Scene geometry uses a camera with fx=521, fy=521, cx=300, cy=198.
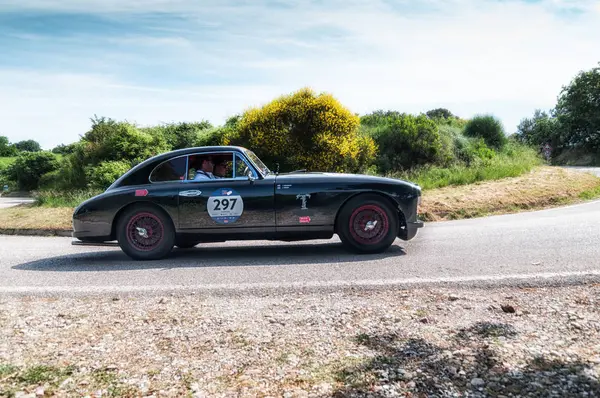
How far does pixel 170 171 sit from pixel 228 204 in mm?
973

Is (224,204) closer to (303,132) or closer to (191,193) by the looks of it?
(191,193)

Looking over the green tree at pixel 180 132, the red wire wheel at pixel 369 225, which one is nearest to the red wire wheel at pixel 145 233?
the red wire wheel at pixel 369 225

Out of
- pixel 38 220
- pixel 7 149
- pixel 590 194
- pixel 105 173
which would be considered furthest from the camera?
pixel 7 149

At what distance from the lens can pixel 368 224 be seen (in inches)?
268

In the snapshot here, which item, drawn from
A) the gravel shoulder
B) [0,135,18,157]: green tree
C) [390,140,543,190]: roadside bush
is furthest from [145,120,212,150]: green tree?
[0,135,18,157]: green tree

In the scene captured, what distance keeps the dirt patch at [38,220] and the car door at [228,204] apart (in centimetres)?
453

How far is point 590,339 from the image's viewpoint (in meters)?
3.60

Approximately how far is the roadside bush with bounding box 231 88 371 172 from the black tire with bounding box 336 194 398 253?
26.8ft

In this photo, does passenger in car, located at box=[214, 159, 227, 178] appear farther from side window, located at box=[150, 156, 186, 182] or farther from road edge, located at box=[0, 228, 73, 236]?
road edge, located at box=[0, 228, 73, 236]

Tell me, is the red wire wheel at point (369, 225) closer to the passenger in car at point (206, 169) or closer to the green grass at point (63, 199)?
the passenger in car at point (206, 169)

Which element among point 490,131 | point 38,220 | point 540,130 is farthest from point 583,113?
point 38,220

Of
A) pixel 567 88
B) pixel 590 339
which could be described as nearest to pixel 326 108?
pixel 590 339

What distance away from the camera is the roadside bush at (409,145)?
686 inches

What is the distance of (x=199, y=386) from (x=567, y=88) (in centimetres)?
4518
